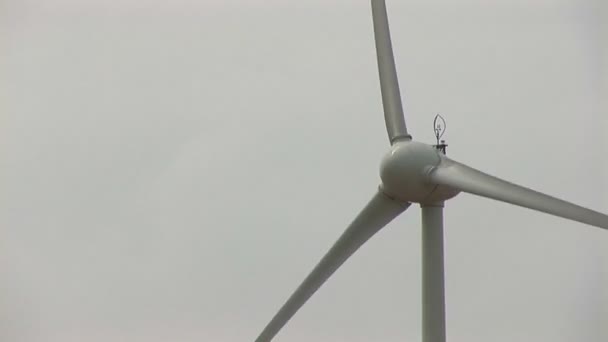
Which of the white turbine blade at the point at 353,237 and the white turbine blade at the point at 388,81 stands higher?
the white turbine blade at the point at 388,81

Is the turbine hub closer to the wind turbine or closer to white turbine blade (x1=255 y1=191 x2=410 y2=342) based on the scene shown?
the wind turbine

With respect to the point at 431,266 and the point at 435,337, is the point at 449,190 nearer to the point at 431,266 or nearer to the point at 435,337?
the point at 431,266

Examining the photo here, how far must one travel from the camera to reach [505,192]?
376 centimetres

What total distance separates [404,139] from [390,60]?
612mm

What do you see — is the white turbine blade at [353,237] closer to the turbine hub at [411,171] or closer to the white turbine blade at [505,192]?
the turbine hub at [411,171]

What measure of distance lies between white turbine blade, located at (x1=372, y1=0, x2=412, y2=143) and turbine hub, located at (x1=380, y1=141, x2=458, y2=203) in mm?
248

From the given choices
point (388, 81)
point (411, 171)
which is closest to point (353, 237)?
point (411, 171)

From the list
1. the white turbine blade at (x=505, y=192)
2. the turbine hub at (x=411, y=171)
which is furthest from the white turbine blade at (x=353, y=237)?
the white turbine blade at (x=505, y=192)

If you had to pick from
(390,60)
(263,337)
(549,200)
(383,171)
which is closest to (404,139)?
(383,171)

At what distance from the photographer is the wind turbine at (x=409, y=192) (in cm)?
408

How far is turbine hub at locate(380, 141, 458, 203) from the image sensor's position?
4199mm

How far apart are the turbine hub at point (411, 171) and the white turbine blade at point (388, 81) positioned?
0.81 feet

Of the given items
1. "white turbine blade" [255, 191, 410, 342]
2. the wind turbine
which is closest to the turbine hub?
the wind turbine

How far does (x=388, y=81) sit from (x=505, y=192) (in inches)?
51.3
